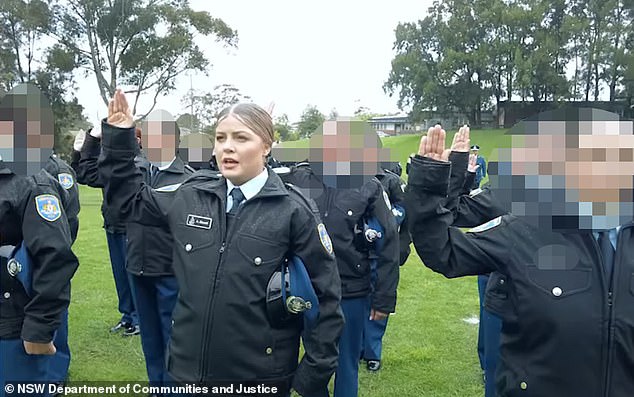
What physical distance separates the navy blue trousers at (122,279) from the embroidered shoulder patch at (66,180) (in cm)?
83

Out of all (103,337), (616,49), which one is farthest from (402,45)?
(103,337)

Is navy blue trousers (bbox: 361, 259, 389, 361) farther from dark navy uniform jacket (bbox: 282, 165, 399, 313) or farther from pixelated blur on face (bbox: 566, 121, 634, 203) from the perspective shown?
pixelated blur on face (bbox: 566, 121, 634, 203)

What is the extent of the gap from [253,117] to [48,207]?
1.08m

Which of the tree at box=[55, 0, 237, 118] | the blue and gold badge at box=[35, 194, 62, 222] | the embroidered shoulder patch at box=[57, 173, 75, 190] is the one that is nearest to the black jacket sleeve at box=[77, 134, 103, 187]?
the blue and gold badge at box=[35, 194, 62, 222]

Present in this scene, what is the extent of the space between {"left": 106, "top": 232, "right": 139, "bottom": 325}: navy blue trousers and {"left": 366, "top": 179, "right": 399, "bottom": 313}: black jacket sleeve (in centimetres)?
291

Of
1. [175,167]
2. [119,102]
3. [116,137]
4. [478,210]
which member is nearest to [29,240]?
[116,137]

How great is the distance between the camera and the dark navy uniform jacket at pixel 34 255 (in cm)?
242

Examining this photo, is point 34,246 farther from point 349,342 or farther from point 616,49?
point 616,49

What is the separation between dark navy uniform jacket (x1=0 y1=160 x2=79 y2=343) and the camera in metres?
2.42

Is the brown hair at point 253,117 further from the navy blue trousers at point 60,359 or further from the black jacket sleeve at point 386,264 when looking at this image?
the navy blue trousers at point 60,359

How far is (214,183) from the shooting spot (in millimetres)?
2430

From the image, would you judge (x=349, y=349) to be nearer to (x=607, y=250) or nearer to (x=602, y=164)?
(x=607, y=250)

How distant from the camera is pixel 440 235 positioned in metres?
1.93

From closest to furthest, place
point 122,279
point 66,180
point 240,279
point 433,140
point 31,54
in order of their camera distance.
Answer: point 433,140, point 240,279, point 66,180, point 122,279, point 31,54
